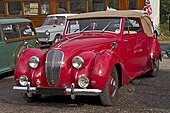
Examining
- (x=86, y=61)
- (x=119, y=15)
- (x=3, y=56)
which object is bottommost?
(x=3, y=56)

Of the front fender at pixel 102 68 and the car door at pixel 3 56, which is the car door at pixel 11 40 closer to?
the car door at pixel 3 56

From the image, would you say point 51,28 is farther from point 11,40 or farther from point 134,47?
point 134,47

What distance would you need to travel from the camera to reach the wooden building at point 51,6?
19.8 metres

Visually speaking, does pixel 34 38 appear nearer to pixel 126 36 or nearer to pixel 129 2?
pixel 126 36

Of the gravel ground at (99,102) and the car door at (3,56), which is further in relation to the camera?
the car door at (3,56)

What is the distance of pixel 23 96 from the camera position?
6039 mm

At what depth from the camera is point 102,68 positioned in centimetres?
533

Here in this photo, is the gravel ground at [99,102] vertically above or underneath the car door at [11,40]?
underneath

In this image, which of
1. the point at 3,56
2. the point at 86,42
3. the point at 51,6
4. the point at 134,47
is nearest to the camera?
the point at 86,42

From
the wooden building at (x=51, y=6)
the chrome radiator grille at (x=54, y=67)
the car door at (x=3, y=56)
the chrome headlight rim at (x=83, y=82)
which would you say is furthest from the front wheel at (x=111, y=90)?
the wooden building at (x=51, y=6)

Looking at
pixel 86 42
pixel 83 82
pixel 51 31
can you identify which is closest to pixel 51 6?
pixel 51 31

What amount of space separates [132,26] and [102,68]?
7.13 ft

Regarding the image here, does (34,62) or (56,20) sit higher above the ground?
(56,20)

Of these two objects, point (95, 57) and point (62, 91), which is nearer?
point (62, 91)
